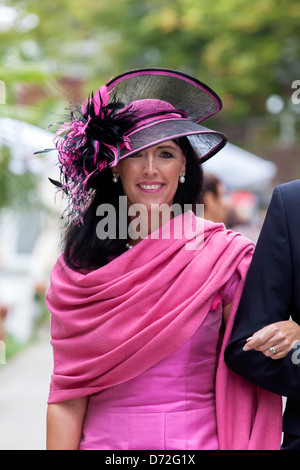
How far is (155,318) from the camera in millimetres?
2768

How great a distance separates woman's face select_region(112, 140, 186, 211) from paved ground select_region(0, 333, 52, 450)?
145 inches

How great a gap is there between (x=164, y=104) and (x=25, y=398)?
536 cm

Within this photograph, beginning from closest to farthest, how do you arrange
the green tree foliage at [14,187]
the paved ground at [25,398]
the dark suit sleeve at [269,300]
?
the dark suit sleeve at [269,300]
the paved ground at [25,398]
the green tree foliage at [14,187]

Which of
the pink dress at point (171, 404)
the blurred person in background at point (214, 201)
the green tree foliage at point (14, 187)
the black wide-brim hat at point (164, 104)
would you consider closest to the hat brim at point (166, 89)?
the black wide-brim hat at point (164, 104)

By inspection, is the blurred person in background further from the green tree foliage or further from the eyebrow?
the eyebrow

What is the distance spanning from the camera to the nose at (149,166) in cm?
285

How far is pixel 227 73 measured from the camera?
18078 mm

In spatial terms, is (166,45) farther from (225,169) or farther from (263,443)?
(263,443)

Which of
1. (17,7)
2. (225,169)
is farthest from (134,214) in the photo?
(225,169)

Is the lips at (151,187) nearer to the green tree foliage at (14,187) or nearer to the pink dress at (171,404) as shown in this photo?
the pink dress at (171,404)

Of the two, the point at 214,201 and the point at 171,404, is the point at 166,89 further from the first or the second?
the point at 214,201

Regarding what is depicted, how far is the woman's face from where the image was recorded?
9.43ft

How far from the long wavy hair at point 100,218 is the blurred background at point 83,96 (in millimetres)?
158

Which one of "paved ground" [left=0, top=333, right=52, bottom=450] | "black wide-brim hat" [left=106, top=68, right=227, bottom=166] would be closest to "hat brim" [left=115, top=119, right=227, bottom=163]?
"black wide-brim hat" [left=106, top=68, right=227, bottom=166]
